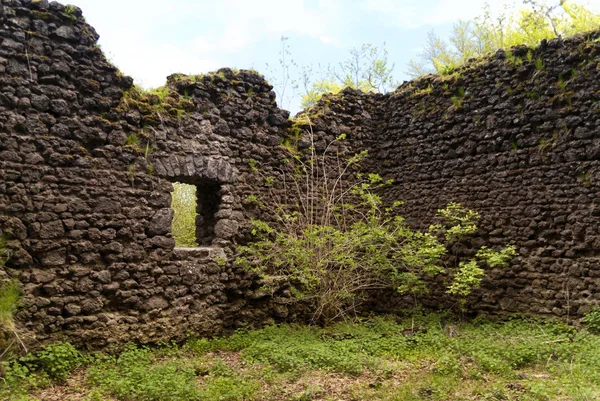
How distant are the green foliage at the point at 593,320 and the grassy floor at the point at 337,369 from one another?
21cm

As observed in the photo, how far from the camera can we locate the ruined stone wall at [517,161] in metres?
6.59

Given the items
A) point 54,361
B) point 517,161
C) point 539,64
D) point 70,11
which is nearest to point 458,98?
point 539,64

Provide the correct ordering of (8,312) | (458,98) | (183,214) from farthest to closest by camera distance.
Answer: (183,214)
(458,98)
(8,312)

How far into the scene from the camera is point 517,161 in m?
7.22

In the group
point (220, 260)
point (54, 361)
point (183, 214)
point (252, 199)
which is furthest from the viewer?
point (183, 214)

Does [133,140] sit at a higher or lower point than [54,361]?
higher

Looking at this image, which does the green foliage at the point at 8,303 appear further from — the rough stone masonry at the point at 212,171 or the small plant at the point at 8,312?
the rough stone masonry at the point at 212,171

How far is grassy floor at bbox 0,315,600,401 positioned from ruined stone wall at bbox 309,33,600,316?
707mm

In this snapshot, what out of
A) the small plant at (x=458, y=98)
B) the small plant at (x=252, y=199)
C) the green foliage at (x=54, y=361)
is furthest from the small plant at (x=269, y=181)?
the green foliage at (x=54, y=361)

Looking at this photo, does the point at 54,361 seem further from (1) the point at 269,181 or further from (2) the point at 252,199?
(1) the point at 269,181

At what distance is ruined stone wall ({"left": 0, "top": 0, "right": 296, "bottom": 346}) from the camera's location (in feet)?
17.3

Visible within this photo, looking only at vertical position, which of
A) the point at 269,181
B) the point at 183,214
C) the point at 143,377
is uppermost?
the point at 269,181

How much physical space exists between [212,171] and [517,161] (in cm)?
441

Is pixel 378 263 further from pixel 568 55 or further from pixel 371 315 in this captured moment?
pixel 568 55
